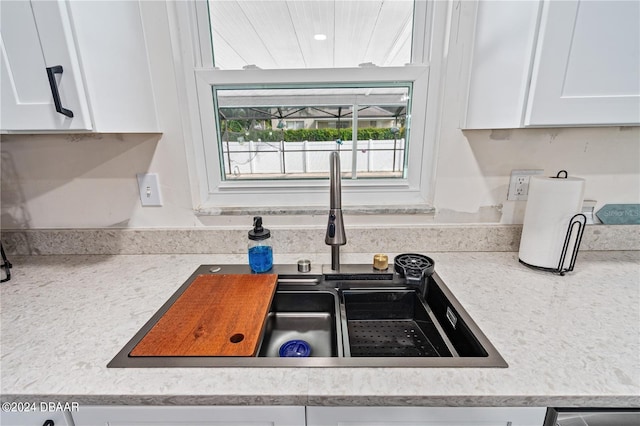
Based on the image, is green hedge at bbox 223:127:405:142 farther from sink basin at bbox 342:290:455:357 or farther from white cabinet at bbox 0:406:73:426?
white cabinet at bbox 0:406:73:426

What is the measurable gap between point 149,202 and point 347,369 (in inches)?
39.1

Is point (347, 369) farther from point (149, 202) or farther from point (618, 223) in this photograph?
point (618, 223)

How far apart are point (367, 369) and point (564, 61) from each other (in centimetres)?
93

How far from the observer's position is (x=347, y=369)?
0.59m

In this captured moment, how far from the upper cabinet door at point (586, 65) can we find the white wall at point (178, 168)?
0.26 m

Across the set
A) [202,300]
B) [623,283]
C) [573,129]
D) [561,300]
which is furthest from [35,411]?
[573,129]

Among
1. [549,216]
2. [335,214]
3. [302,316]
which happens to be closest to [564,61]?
[549,216]

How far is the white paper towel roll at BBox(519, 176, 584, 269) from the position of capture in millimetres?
899

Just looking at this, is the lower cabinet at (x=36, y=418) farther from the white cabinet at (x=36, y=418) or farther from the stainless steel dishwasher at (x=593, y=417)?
the stainless steel dishwasher at (x=593, y=417)

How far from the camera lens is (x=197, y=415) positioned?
57cm

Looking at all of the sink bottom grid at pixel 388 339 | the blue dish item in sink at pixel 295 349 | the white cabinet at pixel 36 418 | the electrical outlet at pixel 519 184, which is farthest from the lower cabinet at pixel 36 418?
the electrical outlet at pixel 519 184

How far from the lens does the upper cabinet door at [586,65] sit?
73cm

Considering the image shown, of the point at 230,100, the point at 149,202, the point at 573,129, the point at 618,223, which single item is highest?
the point at 230,100

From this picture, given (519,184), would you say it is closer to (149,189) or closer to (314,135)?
(314,135)
